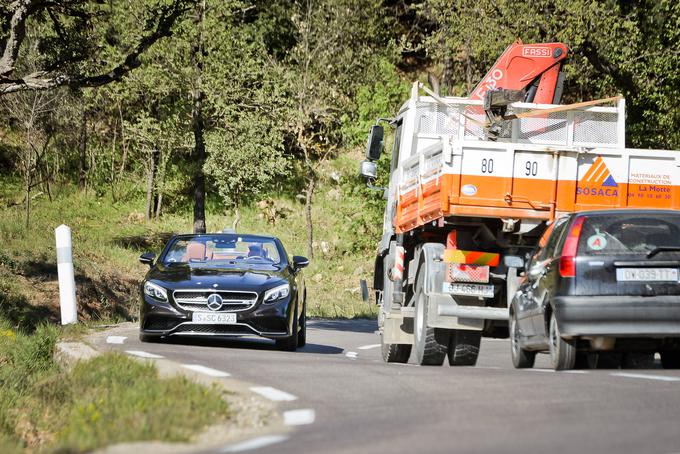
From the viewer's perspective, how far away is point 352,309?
3275 centimetres

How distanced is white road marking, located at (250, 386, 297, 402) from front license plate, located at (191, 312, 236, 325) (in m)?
5.32

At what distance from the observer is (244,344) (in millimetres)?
17406

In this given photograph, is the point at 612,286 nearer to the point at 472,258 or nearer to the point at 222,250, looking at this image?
the point at 472,258

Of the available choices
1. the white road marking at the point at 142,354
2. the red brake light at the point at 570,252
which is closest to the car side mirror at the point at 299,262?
the white road marking at the point at 142,354

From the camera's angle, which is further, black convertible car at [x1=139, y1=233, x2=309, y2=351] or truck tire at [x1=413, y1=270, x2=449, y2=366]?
black convertible car at [x1=139, y1=233, x2=309, y2=351]

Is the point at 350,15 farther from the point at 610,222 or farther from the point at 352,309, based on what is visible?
the point at 610,222

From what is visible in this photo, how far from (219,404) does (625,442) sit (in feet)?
9.09

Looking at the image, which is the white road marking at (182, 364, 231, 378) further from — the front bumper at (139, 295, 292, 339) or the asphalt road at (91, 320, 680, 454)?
the front bumper at (139, 295, 292, 339)

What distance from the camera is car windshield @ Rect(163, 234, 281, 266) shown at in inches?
676

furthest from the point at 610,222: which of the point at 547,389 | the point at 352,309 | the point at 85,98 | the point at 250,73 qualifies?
the point at 85,98

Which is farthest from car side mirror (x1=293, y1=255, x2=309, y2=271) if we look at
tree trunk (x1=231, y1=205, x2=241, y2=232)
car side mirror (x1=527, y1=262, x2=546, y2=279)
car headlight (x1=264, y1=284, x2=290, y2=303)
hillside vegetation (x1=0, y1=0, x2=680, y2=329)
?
tree trunk (x1=231, y1=205, x2=241, y2=232)

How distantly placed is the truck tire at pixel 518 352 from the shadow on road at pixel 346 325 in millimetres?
10279

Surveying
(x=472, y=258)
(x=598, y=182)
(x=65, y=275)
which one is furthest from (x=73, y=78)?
(x=598, y=182)

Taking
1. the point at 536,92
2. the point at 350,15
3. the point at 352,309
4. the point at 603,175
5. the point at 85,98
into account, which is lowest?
the point at 352,309
